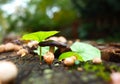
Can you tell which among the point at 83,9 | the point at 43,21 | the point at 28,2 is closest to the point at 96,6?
the point at 83,9

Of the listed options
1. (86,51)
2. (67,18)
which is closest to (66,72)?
(86,51)

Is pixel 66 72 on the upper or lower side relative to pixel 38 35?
lower

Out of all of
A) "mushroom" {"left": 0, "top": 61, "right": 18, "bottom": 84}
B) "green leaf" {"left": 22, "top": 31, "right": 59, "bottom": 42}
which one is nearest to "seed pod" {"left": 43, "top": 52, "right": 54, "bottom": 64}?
"green leaf" {"left": 22, "top": 31, "right": 59, "bottom": 42}

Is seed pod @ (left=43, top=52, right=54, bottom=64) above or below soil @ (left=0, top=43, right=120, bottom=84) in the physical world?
above

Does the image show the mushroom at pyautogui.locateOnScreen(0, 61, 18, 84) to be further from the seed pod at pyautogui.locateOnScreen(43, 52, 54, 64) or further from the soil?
the seed pod at pyautogui.locateOnScreen(43, 52, 54, 64)

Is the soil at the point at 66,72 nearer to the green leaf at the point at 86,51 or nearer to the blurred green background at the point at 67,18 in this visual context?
the green leaf at the point at 86,51

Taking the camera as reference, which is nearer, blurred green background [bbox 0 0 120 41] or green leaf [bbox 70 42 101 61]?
green leaf [bbox 70 42 101 61]

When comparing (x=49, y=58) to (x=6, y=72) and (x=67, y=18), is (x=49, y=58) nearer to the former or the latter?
(x=6, y=72)
